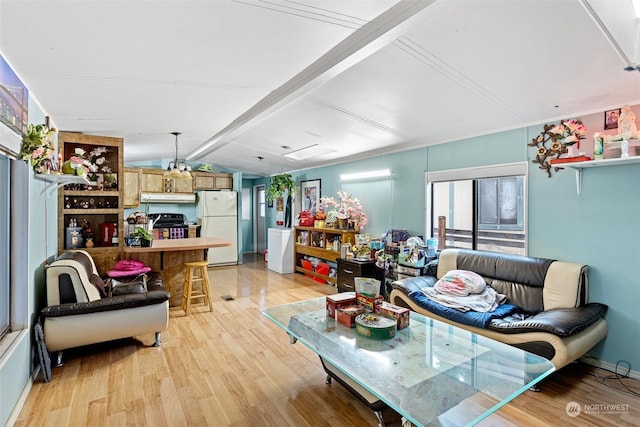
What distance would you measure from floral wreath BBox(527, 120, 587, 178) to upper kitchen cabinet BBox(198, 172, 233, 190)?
623 centimetres

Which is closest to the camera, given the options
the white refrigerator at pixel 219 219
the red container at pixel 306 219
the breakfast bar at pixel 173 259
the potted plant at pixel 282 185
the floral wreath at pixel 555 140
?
the floral wreath at pixel 555 140

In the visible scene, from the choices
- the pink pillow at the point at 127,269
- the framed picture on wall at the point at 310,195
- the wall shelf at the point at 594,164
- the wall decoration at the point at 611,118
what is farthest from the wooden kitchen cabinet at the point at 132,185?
the wall decoration at the point at 611,118

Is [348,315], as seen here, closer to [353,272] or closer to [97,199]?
[353,272]

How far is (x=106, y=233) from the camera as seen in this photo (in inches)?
161

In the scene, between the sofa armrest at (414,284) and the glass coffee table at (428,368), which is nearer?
the glass coffee table at (428,368)

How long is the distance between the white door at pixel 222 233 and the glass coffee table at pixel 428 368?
5.33 meters

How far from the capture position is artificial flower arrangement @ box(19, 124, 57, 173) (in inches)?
91.8

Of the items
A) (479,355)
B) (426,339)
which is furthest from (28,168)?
(479,355)

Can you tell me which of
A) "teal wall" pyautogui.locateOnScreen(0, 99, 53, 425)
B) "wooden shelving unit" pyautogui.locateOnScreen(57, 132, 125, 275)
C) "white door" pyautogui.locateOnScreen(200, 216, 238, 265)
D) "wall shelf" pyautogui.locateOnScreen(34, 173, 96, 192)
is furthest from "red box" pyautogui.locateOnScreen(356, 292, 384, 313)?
"white door" pyautogui.locateOnScreen(200, 216, 238, 265)

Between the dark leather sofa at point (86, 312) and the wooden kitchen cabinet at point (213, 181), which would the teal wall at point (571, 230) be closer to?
the dark leather sofa at point (86, 312)

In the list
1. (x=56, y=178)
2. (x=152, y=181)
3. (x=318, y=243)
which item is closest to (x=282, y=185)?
(x=318, y=243)

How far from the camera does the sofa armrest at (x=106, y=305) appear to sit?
264 cm

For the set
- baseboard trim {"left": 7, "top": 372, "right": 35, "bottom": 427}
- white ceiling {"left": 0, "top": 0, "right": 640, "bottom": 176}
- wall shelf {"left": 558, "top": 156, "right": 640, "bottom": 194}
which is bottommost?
baseboard trim {"left": 7, "top": 372, "right": 35, "bottom": 427}
